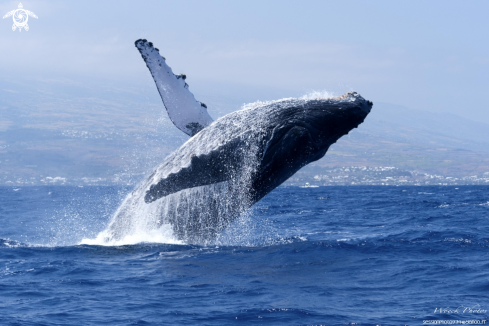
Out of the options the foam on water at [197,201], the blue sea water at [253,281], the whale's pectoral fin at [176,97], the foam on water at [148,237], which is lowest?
the blue sea water at [253,281]

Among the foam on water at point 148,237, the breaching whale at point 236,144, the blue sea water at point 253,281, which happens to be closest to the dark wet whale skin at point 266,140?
the breaching whale at point 236,144

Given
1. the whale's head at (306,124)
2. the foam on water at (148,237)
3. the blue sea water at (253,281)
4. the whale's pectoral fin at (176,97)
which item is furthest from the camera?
the foam on water at (148,237)

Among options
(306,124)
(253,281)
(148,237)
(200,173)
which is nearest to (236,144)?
(200,173)

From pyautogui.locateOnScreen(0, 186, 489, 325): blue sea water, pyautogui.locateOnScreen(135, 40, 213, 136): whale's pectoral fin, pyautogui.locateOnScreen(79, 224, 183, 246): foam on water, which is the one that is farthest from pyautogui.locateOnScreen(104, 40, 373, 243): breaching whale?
pyautogui.locateOnScreen(0, 186, 489, 325): blue sea water

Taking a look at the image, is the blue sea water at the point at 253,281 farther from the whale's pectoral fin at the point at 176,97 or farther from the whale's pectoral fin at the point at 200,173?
the whale's pectoral fin at the point at 176,97

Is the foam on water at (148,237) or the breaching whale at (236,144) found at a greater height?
the breaching whale at (236,144)

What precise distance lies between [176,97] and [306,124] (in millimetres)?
2668

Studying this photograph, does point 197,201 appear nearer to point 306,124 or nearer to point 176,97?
point 176,97

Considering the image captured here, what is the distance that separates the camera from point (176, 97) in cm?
983

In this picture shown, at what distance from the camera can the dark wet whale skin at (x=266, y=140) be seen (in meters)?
8.45

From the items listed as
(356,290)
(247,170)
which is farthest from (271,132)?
(356,290)

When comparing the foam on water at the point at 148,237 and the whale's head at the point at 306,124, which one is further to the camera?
the foam on water at the point at 148,237

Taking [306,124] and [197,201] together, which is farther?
[197,201]

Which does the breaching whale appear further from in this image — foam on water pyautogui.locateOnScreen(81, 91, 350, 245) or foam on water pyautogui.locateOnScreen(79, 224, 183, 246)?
foam on water pyautogui.locateOnScreen(79, 224, 183, 246)
